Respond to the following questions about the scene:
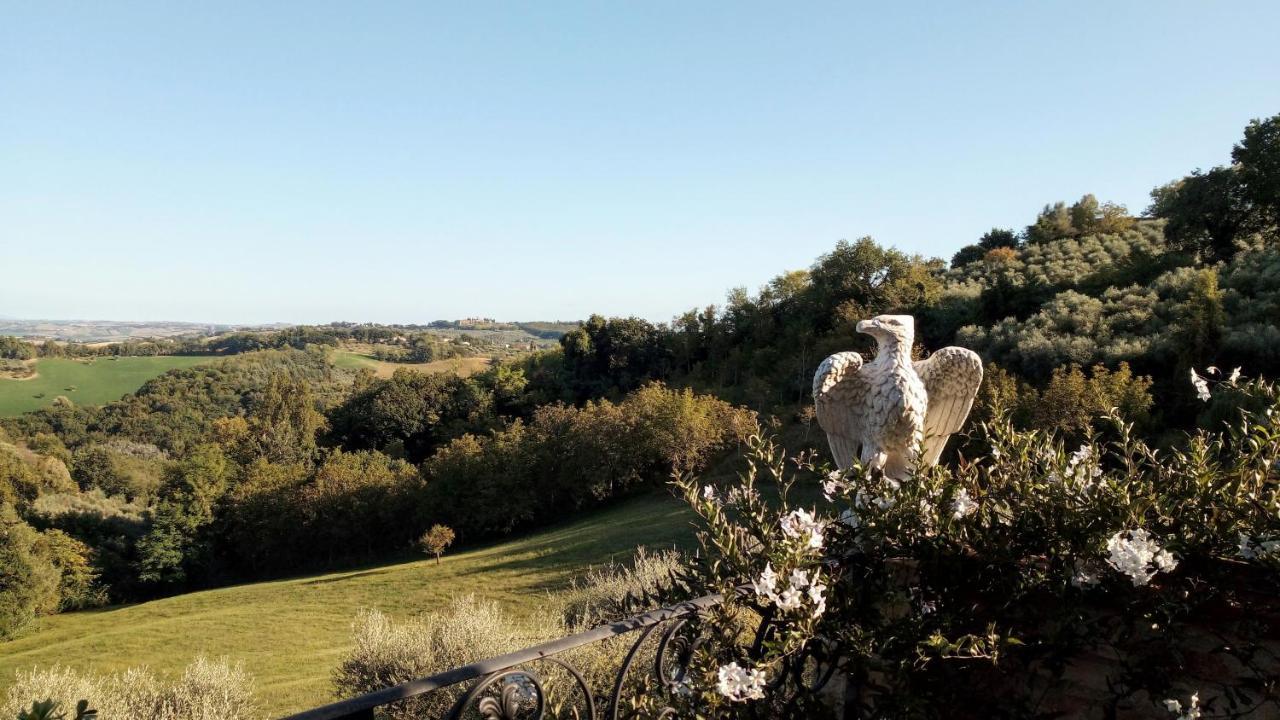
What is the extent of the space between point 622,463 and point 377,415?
25004 millimetres

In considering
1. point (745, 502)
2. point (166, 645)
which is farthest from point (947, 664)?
point (166, 645)

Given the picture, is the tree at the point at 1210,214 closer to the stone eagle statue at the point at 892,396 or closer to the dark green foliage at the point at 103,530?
the stone eagle statue at the point at 892,396

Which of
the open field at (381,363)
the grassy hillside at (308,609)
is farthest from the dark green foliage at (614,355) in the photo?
the open field at (381,363)

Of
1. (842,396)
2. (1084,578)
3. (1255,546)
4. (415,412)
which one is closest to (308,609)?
(842,396)

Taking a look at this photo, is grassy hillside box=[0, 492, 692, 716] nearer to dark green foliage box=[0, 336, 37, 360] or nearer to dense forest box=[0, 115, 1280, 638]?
dense forest box=[0, 115, 1280, 638]

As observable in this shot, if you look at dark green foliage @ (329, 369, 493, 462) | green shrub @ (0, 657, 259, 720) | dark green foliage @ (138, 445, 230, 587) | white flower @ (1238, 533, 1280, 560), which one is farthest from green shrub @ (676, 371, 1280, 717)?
dark green foliage @ (329, 369, 493, 462)

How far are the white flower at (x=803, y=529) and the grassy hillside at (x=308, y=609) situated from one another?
11389 mm

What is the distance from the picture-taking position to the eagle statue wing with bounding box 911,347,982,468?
4086 mm

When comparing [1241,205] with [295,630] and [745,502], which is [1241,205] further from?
[295,630]

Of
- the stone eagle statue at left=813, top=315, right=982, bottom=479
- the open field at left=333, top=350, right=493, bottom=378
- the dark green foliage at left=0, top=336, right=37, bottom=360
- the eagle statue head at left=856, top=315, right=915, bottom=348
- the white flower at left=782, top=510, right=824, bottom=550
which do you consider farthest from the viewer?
the open field at left=333, top=350, right=493, bottom=378

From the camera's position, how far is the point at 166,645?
16547 mm

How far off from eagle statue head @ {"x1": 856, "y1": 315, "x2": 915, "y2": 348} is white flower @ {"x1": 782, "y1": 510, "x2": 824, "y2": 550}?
2.42 m

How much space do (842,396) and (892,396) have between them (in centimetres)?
40

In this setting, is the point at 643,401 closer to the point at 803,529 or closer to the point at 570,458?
the point at 570,458
